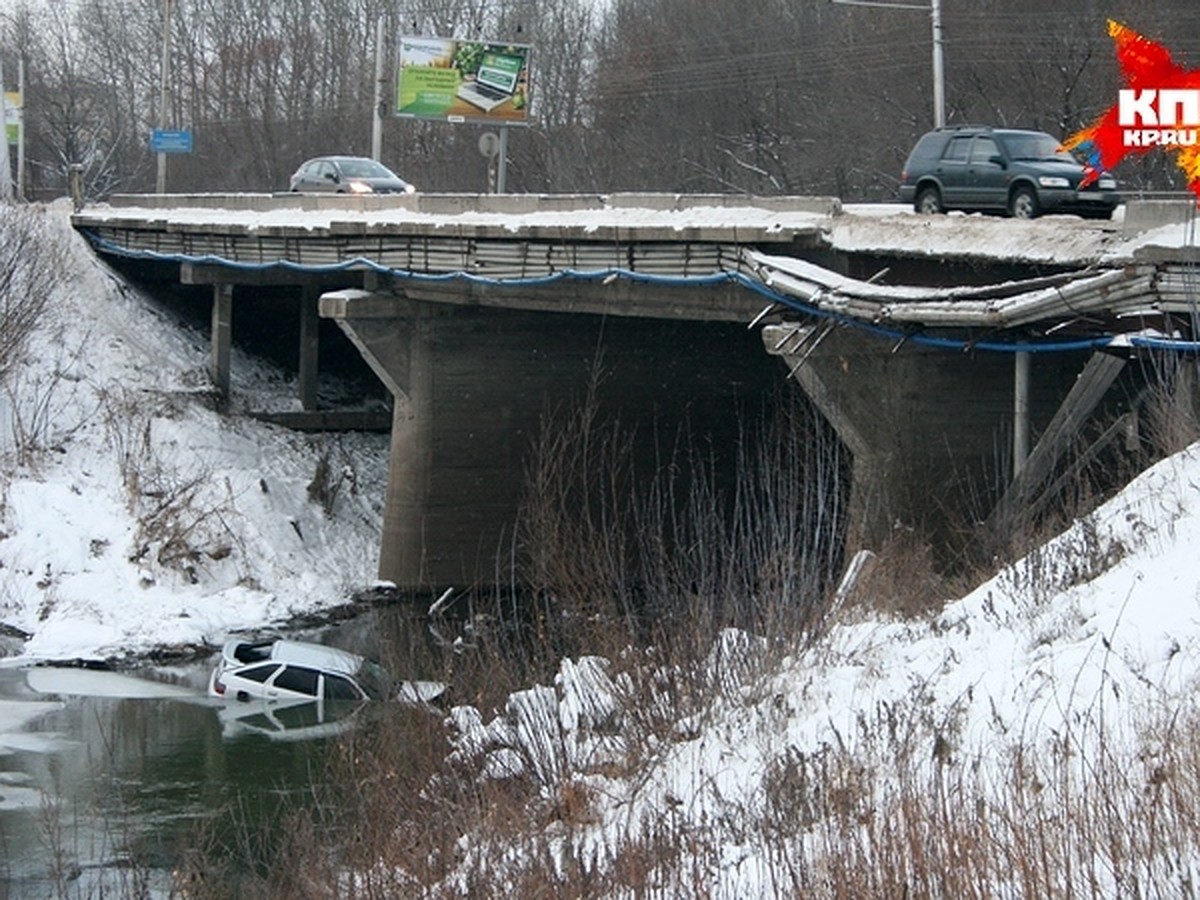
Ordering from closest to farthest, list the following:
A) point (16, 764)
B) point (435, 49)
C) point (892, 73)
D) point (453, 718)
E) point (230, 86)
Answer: point (453, 718), point (16, 764), point (435, 49), point (892, 73), point (230, 86)

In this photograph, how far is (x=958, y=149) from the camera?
23391 millimetres

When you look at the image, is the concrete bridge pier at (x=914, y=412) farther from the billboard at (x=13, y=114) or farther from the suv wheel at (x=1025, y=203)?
the billboard at (x=13, y=114)

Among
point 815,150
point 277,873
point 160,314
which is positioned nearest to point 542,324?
point 160,314

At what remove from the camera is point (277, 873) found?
11.8 m

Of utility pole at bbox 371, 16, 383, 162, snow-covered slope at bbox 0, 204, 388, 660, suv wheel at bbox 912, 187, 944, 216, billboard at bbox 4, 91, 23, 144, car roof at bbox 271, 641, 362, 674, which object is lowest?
car roof at bbox 271, 641, 362, 674

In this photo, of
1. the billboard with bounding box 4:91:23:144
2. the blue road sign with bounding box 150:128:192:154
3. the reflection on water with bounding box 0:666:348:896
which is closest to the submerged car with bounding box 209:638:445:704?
the reflection on water with bounding box 0:666:348:896

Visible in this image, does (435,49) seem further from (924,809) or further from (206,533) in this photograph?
(924,809)

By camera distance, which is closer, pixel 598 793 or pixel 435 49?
pixel 598 793

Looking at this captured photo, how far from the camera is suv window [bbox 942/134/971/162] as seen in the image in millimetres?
23266

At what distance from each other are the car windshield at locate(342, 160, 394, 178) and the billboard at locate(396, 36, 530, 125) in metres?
7.85

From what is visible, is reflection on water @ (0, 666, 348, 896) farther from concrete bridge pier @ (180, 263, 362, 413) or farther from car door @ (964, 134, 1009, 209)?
concrete bridge pier @ (180, 263, 362, 413)

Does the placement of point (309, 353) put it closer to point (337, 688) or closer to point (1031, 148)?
point (337, 688)

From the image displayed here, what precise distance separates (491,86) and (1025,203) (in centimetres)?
2559

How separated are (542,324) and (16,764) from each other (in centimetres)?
1192
